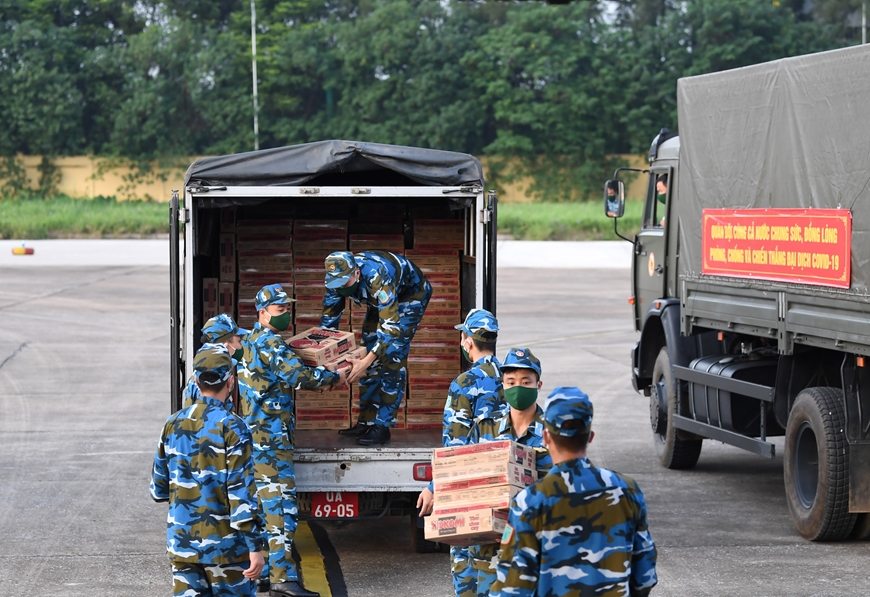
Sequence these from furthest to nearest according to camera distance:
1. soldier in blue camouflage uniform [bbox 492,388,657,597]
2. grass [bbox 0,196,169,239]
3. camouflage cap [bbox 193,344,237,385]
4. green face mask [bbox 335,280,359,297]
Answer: grass [bbox 0,196,169,239] → green face mask [bbox 335,280,359,297] → camouflage cap [bbox 193,344,237,385] → soldier in blue camouflage uniform [bbox 492,388,657,597]

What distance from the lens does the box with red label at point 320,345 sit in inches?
317

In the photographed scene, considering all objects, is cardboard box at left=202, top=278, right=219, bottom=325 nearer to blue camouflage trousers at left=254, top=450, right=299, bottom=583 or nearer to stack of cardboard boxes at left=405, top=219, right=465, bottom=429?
stack of cardboard boxes at left=405, top=219, right=465, bottom=429

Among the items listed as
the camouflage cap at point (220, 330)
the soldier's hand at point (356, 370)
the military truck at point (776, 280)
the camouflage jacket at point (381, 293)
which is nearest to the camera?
the camouflage cap at point (220, 330)

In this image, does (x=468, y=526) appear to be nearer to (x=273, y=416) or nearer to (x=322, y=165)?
(x=273, y=416)

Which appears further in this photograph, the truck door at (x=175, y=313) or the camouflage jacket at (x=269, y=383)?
the truck door at (x=175, y=313)

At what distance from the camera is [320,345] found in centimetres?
A: 823

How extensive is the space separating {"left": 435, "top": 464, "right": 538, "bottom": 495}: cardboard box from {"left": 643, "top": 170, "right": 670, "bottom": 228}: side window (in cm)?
707

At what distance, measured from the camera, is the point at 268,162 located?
29.4 feet

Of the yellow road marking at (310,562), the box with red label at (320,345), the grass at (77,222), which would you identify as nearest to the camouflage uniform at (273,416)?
the box with red label at (320,345)

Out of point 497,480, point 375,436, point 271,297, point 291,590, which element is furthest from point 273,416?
point 497,480

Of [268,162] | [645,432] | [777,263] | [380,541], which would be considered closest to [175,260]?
[268,162]

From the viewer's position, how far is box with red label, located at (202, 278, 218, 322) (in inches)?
392

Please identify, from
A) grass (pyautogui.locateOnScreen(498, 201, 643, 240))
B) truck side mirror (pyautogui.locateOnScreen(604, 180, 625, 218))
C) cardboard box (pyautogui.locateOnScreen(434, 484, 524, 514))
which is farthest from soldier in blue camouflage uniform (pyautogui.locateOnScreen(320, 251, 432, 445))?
grass (pyautogui.locateOnScreen(498, 201, 643, 240))

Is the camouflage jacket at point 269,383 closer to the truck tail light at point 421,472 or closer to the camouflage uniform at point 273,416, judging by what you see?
the camouflage uniform at point 273,416
